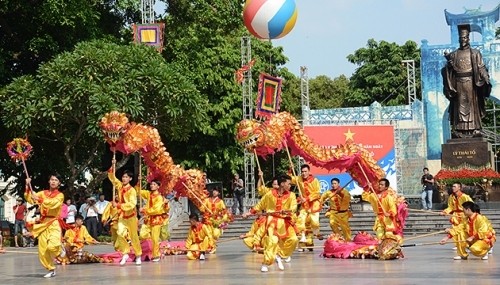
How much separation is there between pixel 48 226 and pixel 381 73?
1404 inches

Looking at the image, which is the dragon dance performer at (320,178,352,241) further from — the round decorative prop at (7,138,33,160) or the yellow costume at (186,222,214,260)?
the round decorative prop at (7,138,33,160)

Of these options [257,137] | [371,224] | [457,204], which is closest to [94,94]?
[257,137]

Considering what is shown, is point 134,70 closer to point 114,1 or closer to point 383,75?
point 114,1

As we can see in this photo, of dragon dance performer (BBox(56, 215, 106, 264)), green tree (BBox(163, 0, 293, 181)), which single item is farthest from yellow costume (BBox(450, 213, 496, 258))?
green tree (BBox(163, 0, 293, 181))

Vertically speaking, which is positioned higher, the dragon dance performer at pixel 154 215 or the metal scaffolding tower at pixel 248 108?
the metal scaffolding tower at pixel 248 108

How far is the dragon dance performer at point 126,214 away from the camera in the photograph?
14.6m

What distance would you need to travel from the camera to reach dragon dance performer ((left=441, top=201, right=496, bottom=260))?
1405cm

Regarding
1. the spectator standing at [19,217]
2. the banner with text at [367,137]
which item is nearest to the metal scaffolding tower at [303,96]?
the banner with text at [367,137]

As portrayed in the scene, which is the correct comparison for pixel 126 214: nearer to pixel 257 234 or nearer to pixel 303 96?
pixel 257 234

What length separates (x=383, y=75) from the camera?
152 feet

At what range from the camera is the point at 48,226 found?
42.1 feet

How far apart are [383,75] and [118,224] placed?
1314 inches

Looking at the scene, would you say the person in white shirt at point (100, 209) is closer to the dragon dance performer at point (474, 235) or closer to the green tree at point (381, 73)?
the dragon dance performer at point (474, 235)

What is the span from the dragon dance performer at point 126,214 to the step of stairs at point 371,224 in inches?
343
